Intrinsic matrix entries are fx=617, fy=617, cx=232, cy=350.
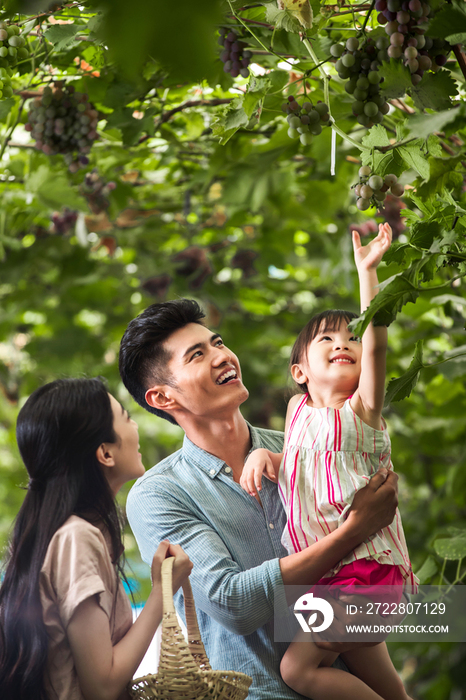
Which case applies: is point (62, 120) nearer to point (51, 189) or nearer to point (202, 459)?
point (51, 189)

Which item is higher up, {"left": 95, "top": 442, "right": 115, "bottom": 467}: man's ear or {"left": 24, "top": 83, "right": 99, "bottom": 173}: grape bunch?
{"left": 24, "top": 83, "right": 99, "bottom": 173}: grape bunch

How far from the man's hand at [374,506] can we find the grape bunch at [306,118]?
16.4 inches

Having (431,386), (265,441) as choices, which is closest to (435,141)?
(265,441)

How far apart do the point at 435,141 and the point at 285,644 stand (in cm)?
61

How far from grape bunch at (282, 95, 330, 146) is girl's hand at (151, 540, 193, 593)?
495 millimetres

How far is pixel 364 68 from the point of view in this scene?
646 mm

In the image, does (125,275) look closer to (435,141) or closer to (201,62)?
(435,141)

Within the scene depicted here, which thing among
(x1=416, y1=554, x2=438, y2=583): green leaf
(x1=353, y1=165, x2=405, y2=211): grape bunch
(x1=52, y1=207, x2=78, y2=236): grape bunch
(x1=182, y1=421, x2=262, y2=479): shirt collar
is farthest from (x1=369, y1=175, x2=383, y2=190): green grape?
(x1=52, y1=207, x2=78, y2=236): grape bunch

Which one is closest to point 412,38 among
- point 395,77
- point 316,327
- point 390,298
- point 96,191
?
point 395,77

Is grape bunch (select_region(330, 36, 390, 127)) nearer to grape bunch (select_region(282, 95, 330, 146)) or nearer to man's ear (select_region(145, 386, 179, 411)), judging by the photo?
grape bunch (select_region(282, 95, 330, 146))

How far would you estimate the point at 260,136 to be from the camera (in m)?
1.24

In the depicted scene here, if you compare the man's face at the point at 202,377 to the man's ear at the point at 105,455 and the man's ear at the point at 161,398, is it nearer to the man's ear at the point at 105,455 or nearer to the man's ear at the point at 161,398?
the man's ear at the point at 161,398

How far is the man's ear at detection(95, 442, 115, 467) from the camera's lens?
81cm

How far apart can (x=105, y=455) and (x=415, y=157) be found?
526 millimetres
